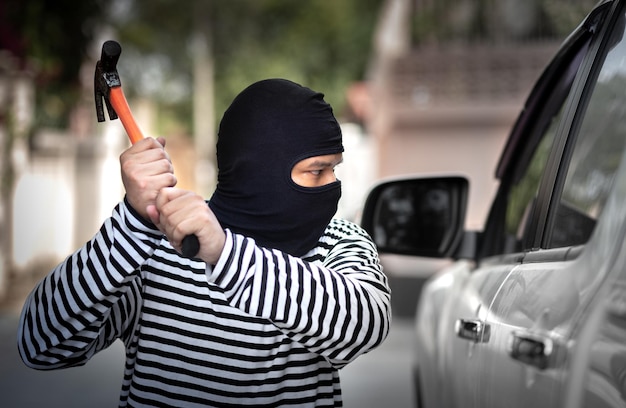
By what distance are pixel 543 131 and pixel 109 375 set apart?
6.12 meters

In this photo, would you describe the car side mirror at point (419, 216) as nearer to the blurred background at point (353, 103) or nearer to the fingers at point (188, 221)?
the fingers at point (188, 221)

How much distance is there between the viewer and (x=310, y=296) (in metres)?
1.76

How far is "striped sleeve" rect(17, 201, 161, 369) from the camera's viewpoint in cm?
185

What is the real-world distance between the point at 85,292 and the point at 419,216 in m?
1.52

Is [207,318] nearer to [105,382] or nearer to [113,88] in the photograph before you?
[113,88]

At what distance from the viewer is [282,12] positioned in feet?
132

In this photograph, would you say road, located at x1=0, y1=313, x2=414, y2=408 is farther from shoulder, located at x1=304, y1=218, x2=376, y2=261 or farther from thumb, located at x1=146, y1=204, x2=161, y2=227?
thumb, located at x1=146, y1=204, x2=161, y2=227

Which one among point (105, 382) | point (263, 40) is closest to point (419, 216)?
point (105, 382)

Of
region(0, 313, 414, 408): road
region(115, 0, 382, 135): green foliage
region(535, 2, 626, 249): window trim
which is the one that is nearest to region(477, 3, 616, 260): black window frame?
region(535, 2, 626, 249): window trim

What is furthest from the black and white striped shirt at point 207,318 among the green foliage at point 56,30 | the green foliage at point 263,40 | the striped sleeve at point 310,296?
the green foliage at point 263,40

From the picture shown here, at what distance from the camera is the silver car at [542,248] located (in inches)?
57.1

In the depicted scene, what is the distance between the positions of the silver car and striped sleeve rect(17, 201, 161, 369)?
67cm

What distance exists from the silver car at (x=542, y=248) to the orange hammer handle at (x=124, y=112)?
0.73 metres

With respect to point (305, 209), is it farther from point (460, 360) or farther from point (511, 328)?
point (460, 360)
